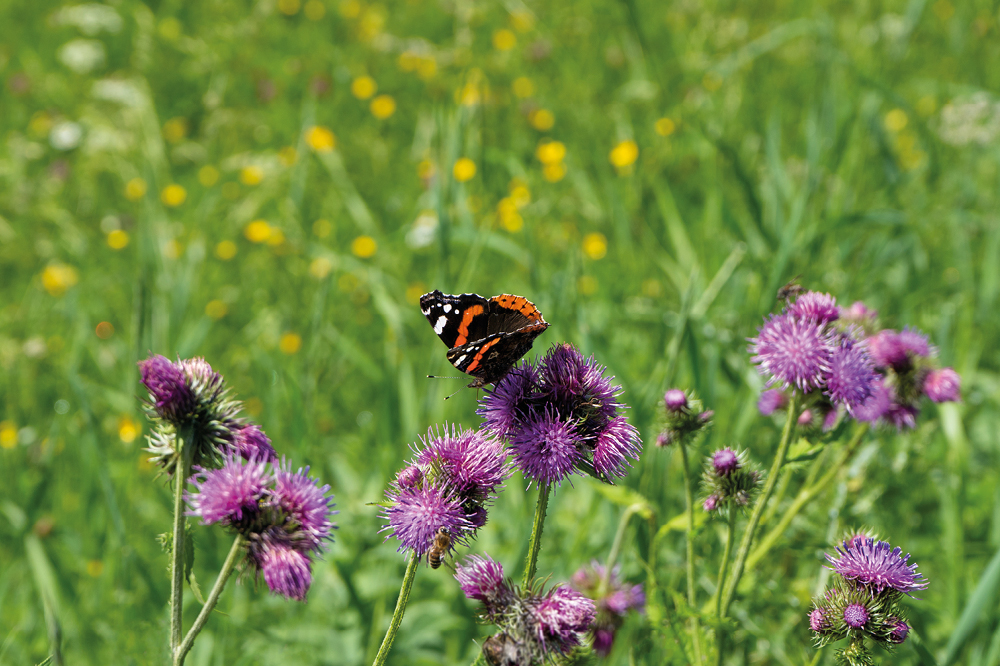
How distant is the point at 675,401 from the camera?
2.60 metres

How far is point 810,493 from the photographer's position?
9.43 feet

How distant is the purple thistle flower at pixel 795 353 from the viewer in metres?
2.35

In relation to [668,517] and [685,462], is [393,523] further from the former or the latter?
[668,517]

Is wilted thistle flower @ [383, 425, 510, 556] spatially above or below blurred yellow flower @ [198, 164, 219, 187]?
above

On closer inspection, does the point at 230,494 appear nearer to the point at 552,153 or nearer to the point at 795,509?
the point at 795,509

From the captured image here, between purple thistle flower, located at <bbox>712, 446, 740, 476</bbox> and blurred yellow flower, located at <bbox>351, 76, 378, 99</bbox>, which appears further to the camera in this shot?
blurred yellow flower, located at <bbox>351, 76, 378, 99</bbox>

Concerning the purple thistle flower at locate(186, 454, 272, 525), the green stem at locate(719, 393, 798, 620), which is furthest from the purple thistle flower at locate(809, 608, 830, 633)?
the purple thistle flower at locate(186, 454, 272, 525)

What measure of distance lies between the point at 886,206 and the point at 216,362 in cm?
478

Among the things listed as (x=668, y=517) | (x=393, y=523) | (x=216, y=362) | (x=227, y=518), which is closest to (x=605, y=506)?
(x=668, y=517)

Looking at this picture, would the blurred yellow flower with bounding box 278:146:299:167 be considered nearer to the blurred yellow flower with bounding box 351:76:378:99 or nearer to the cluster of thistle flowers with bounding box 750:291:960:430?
the blurred yellow flower with bounding box 351:76:378:99

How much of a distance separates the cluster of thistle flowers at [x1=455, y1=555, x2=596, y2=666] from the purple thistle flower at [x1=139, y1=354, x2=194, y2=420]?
84 centimetres

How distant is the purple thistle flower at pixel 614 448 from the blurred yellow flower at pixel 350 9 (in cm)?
872

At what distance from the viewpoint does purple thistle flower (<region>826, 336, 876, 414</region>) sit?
2357 millimetres

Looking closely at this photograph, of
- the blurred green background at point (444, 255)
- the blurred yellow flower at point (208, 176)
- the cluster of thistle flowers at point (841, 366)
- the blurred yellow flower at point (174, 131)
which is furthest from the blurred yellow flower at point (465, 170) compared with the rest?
the cluster of thistle flowers at point (841, 366)
